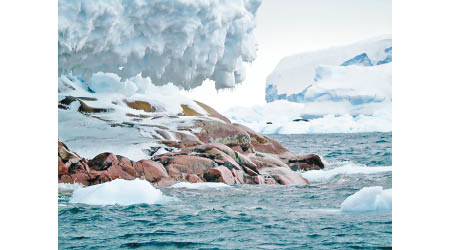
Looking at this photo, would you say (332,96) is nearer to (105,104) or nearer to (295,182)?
(295,182)

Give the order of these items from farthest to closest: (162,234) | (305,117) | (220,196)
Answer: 1. (305,117)
2. (220,196)
3. (162,234)

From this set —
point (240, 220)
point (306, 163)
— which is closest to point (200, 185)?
point (240, 220)

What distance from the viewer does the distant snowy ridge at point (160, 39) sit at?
24.8ft

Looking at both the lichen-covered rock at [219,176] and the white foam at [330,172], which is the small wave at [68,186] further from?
the white foam at [330,172]

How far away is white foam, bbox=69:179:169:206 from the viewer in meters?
5.93

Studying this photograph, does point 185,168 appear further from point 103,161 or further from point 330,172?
point 330,172

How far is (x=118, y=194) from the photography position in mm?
5996

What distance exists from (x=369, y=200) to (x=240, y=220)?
130cm

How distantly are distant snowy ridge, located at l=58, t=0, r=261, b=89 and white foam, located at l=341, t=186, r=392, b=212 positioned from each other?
2.51 m

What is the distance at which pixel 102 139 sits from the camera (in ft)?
25.9

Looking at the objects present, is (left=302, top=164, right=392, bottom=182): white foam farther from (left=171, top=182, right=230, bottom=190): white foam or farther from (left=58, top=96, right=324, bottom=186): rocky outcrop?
(left=171, top=182, right=230, bottom=190): white foam

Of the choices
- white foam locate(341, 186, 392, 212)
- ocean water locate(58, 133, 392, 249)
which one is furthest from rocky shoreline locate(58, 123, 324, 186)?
white foam locate(341, 186, 392, 212)
